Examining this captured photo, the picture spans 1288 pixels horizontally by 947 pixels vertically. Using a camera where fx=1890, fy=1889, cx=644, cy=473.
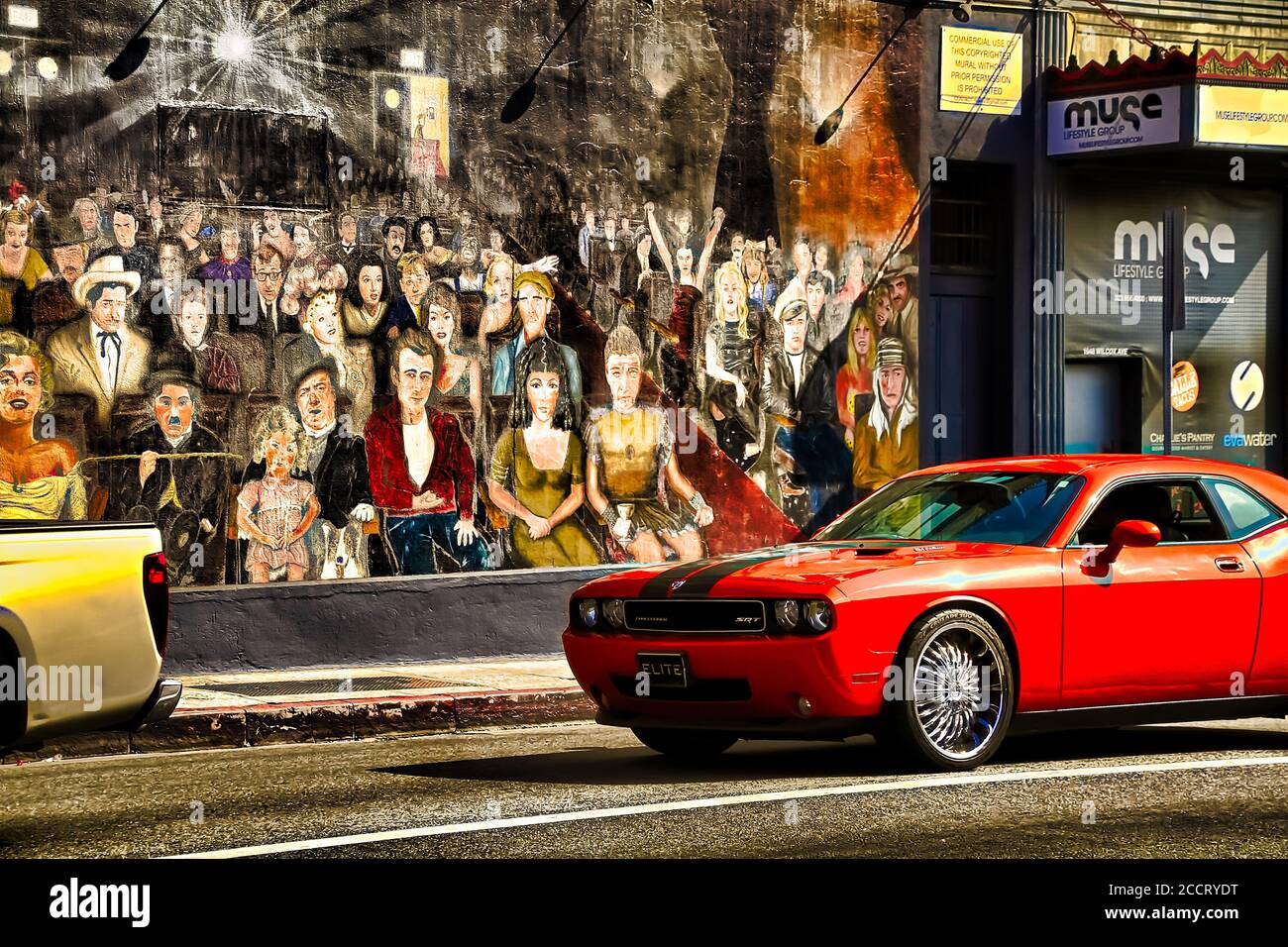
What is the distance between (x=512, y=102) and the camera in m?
15.7

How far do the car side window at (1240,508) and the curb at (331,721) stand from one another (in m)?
4.52

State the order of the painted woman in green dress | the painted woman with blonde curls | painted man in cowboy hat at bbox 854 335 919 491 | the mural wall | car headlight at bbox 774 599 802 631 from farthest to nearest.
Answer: painted man in cowboy hat at bbox 854 335 919 491 → the painted woman with blonde curls → the painted woman in green dress → the mural wall → car headlight at bbox 774 599 802 631

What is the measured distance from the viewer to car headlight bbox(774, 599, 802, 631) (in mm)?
8633

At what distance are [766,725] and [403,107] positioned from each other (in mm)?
8066

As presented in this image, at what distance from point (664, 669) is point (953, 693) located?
1.37 m

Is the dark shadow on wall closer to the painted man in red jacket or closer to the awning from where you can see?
the awning

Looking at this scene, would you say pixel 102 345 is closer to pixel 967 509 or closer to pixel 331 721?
pixel 331 721

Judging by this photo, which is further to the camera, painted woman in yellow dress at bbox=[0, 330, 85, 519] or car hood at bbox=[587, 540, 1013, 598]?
painted woman in yellow dress at bbox=[0, 330, 85, 519]

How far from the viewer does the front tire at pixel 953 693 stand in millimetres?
8711

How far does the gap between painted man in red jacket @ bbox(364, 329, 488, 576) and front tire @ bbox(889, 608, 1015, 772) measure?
6.99 m

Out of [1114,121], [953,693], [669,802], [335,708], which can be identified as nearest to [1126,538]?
[953,693]
